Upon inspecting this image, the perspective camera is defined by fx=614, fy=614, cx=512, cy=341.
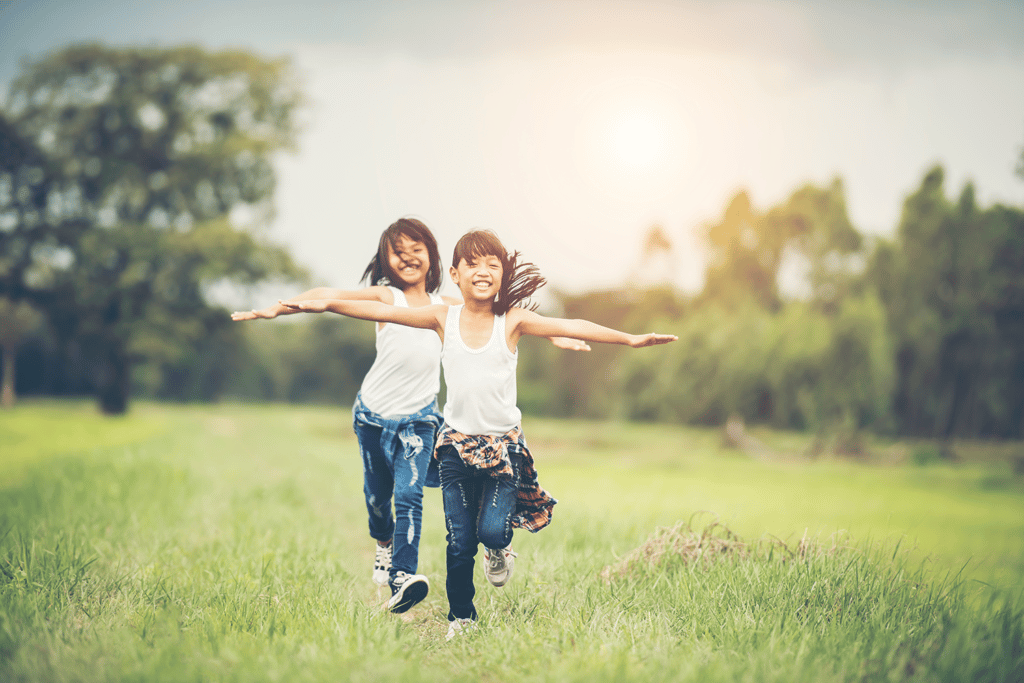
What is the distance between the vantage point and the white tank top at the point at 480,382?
312cm

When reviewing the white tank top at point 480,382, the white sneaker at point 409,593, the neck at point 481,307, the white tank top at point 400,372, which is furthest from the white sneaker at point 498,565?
the neck at point 481,307

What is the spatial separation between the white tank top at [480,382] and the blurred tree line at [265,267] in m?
17.5

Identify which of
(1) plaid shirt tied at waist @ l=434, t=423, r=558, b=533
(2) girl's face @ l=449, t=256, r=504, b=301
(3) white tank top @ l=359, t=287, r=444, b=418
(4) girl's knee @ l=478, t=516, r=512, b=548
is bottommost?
(4) girl's knee @ l=478, t=516, r=512, b=548

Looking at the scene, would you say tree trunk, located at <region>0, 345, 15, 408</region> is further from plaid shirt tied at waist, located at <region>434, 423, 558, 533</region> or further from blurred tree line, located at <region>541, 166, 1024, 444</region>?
plaid shirt tied at waist, located at <region>434, 423, 558, 533</region>

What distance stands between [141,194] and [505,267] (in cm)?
2383

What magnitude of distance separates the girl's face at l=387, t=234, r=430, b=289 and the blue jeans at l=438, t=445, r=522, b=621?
1224 mm

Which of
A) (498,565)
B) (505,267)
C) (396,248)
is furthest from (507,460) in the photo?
(396,248)

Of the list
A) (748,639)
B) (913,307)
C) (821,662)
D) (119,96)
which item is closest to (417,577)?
(748,639)

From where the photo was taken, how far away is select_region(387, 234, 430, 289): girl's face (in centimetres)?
390

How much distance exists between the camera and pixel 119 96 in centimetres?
2172

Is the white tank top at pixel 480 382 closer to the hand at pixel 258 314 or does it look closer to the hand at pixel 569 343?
the hand at pixel 569 343

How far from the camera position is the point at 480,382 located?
3115mm

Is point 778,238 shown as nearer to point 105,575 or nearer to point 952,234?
point 952,234

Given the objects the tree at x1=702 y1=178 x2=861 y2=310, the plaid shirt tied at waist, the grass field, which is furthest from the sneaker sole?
the tree at x1=702 y1=178 x2=861 y2=310
